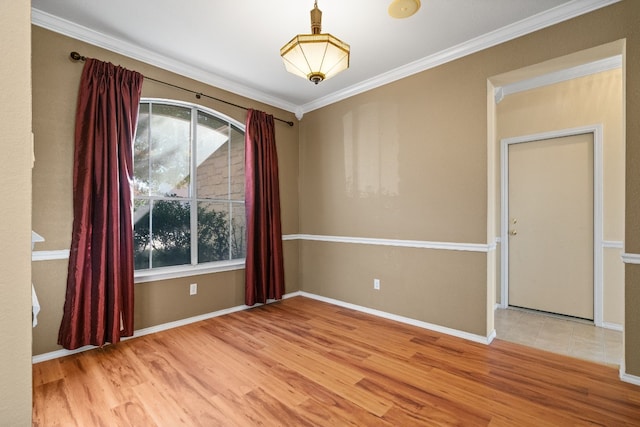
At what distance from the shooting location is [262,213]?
3.76 m

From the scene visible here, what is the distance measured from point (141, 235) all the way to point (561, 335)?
14.2 feet

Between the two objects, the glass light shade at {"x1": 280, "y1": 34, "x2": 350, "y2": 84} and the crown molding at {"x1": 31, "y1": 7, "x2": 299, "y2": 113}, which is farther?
the crown molding at {"x1": 31, "y1": 7, "x2": 299, "y2": 113}

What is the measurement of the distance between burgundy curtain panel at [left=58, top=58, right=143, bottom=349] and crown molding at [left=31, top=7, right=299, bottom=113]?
22 cm

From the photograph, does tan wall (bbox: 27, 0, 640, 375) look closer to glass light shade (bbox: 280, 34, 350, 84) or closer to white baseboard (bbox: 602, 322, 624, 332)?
white baseboard (bbox: 602, 322, 624, 332)

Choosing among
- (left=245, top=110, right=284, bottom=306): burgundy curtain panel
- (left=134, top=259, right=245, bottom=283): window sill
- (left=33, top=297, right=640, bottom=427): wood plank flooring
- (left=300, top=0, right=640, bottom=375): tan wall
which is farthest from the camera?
(left=245, top=110, right=284, bottom=306): burgundy curtain panel

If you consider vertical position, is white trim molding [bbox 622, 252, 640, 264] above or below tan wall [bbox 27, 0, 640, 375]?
below

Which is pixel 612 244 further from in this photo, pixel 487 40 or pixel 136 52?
pixel 136 52

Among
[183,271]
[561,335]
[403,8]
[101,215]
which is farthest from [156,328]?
[561,335]

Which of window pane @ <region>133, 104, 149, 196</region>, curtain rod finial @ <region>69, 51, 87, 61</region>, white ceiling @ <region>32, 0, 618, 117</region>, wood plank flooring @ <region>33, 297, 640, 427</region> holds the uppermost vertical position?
white ceiling @ <region>32, 0, 618, 117</region>

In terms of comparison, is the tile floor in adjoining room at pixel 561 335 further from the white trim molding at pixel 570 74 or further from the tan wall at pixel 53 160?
the tan wall at pixel 53 160

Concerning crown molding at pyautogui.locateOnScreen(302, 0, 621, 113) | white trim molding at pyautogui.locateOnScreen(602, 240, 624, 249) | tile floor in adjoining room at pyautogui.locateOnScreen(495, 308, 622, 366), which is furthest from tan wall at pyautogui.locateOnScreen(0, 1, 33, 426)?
white trim molding at pyautogui.locateOnScreen(602, 240, 624, 249)

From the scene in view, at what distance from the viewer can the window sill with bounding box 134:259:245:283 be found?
298 cm

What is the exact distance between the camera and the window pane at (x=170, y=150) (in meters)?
3.15

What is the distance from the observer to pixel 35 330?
7.77 feet
